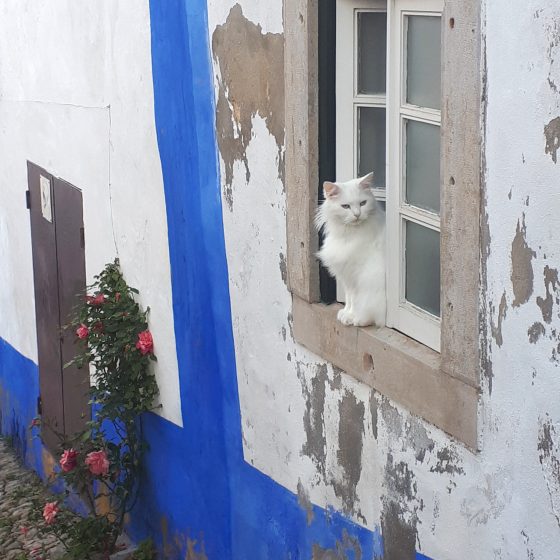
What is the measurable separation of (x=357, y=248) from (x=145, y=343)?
2.51 meters

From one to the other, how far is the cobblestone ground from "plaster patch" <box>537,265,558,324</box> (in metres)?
4.96

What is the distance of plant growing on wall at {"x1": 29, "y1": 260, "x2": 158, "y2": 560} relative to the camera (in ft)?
21.9

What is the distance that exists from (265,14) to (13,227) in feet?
16.9

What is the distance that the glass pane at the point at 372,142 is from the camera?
4410 millimetres

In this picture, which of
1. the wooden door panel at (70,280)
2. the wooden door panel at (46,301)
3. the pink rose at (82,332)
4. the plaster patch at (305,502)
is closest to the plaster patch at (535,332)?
the plaster patch at (305,502)

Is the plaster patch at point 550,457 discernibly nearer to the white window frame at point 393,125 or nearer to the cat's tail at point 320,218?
the white window frame at point 393,125

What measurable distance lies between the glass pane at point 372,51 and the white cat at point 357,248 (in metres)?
0.39

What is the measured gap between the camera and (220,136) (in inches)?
211

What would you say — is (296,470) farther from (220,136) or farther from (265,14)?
(265,14)

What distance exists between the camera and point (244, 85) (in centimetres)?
504

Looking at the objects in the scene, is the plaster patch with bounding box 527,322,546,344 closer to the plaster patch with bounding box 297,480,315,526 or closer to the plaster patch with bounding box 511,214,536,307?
the plaster patch with bounding box 511,214,536,307

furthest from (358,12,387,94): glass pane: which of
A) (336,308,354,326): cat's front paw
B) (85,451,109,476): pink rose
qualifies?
(85,451,109,476): pink rose

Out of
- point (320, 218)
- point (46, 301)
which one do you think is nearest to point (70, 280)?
point (46, 301)

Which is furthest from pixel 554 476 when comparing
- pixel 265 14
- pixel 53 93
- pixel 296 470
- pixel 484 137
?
pixel 53 93
